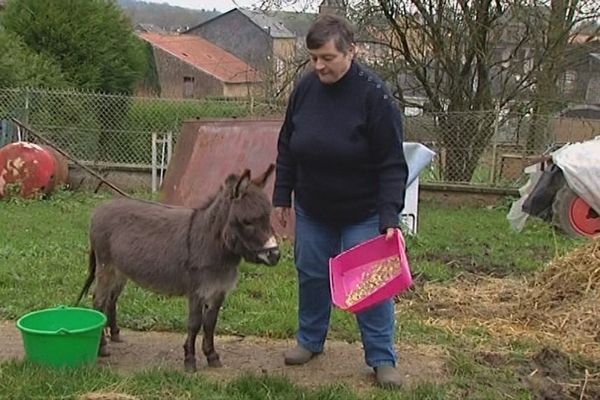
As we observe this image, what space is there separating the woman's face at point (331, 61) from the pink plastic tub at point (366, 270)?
94cm

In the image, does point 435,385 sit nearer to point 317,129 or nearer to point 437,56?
point 317,129

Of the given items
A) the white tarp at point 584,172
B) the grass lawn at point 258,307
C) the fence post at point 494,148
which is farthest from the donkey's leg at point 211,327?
the fence post at point 494,148

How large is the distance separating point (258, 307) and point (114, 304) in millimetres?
1351

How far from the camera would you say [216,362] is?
531 centimetres

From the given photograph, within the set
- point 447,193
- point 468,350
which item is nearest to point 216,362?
point 468,350

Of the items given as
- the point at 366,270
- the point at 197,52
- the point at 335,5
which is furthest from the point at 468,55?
the point at 197,52

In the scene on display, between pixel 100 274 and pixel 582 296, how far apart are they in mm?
3915

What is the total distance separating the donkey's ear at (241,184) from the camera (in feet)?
15.9

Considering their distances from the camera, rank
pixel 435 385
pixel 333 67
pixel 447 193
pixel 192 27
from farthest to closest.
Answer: pixel 192 27 → pixel 447 193 → pixel 435 385 → pixel 333 67

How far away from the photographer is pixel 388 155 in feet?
16.0

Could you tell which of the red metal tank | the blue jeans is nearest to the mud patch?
the blue jeans

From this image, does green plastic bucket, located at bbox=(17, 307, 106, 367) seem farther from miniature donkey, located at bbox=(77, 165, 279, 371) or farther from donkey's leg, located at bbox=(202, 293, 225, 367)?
donkey's leg, located at bbox=(202, 293, 225, 367)

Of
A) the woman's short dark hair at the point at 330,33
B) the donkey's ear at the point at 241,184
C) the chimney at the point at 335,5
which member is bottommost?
the donkey's ear at the point at 241,184

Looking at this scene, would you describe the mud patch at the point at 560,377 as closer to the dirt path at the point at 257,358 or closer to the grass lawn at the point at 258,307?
the grass lawn at the point at 258,307
